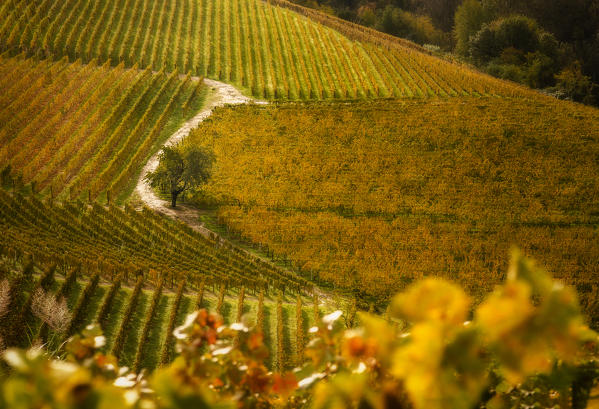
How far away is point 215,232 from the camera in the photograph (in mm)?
24656

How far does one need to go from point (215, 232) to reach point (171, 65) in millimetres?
26172

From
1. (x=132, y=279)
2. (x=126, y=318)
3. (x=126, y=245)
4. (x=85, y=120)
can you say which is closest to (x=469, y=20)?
(x=85, y=120)

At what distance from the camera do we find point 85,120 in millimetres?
34469

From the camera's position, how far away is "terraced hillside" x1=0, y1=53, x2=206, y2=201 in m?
28.3

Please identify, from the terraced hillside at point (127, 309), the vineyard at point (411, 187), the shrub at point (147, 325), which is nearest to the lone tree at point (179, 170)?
the vineyard at point (411, 187)

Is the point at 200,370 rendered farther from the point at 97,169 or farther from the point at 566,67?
the point at 566,67

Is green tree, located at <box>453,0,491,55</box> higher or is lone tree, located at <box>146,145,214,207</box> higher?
green tree, located at <box>453,0,491,55</box>

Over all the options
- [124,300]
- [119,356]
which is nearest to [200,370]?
[119,356]

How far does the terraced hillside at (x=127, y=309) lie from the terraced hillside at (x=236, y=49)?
26.1 meters

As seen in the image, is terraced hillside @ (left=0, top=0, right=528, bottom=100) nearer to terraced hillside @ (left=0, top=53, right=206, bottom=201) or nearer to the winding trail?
the winding trail

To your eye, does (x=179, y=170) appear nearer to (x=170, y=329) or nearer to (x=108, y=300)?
(x=108, y=300)

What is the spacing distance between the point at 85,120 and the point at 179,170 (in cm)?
1183

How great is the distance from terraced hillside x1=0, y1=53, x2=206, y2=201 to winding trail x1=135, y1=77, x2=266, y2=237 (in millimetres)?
640

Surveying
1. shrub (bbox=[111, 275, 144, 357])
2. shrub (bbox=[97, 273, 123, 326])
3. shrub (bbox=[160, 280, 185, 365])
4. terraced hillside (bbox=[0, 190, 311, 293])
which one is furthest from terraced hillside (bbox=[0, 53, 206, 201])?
shrub (bbox=[160, 280, 185, 365])
